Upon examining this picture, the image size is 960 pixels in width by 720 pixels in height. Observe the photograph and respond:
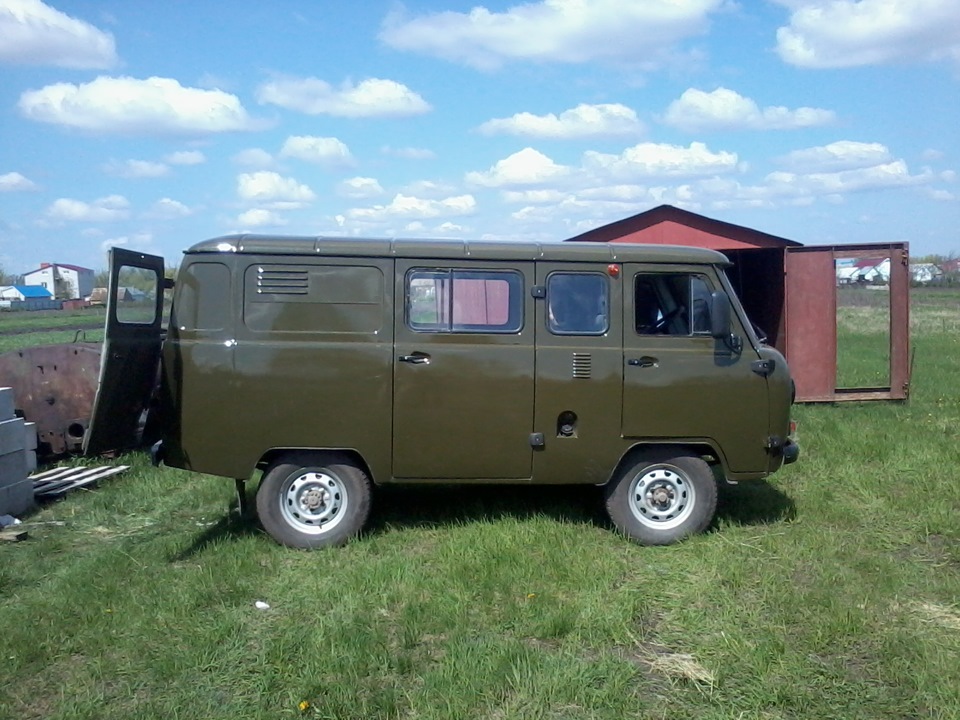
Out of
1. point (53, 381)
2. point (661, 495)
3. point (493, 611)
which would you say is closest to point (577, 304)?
point (661, 495)

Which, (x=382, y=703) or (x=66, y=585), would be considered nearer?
(x=382, y=703)

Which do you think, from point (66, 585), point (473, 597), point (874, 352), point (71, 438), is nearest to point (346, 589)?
point (473, 597)

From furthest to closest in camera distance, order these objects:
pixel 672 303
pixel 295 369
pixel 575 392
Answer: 1. pixel 672 303
2. pixel 575 392
3. pixel 295 369

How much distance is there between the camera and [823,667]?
483 cm

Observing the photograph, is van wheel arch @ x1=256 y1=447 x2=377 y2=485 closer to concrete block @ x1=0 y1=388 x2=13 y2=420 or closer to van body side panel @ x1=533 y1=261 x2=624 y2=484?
van body side panel @ x1=533 y1=261 x2=624 y2=484

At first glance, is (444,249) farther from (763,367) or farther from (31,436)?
(31,436)

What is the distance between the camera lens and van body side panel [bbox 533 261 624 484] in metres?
6.82

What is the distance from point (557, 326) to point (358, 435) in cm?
172

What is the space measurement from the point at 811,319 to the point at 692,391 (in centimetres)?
671

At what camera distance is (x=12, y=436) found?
26.3 feet

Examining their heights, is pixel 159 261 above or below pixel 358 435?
above

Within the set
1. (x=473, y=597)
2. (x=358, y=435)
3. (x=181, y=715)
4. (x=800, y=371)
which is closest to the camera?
(x=181, y=715)

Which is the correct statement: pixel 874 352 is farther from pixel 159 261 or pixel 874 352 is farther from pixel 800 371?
pixel 159 261

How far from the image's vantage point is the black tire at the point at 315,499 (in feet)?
22.4
